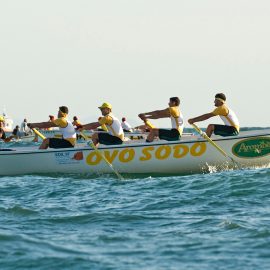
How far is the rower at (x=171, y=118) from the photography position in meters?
16.9

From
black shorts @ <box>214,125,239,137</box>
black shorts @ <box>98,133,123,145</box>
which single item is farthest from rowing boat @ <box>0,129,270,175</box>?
black shorts @ <box>98,133,123,145</box>

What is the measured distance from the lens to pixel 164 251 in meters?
7.78

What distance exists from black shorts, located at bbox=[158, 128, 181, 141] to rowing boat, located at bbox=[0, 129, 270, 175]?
0.34 m

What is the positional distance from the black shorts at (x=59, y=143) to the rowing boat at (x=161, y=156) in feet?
0.95

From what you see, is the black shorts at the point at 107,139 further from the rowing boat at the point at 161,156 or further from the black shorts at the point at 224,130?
the black shorts at the point at 224,130

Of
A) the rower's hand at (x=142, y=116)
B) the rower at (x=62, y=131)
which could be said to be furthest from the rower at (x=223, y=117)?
the rower at (x=62, y=131)

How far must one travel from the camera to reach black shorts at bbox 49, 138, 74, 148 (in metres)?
17.3

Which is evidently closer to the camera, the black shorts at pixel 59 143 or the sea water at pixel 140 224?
the sea water at pixel 140 224

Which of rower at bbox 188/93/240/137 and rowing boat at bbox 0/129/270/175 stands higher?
rower at bbox 188/93/240/137

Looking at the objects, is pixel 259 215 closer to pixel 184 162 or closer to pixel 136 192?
pixel 136 192

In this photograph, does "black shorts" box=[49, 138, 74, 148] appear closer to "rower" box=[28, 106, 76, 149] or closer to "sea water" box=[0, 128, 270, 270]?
"rower" box=[28, 106, 76, 149]

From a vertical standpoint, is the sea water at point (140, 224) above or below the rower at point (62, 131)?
below


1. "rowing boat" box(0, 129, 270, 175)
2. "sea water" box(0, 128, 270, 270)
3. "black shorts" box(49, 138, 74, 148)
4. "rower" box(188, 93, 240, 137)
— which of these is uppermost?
"rower" box(188, 93, 240, 137)

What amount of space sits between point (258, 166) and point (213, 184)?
3.74m
